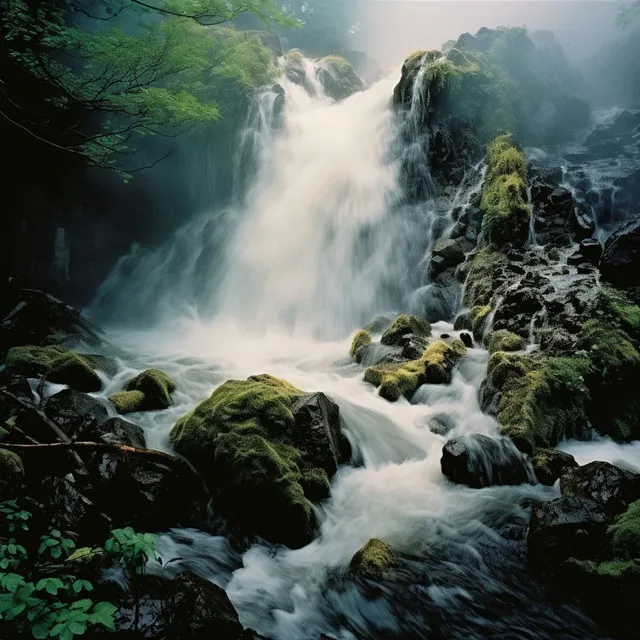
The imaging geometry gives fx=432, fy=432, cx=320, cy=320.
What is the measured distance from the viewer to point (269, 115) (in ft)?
68.4

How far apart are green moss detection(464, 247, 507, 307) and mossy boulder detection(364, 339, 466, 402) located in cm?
252

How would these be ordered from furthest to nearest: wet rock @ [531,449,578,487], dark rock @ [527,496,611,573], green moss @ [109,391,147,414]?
green moss @ [109,391,147,414]
wet rock @ [531,449,578,487]
dark rock @ [527,496,611,573]

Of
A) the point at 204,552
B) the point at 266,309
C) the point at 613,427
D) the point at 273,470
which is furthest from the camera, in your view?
the point at 266,309

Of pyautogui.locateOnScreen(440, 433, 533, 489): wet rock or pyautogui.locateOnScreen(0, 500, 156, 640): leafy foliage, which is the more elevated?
pyautogui.locateOnScreen(0, 500, 156, 640): leafy foliage

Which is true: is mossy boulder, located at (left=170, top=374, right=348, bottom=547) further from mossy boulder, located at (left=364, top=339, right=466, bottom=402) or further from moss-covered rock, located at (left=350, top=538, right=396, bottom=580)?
mossy boulder, located at (left=364, top=339, right=466, bottom=402)

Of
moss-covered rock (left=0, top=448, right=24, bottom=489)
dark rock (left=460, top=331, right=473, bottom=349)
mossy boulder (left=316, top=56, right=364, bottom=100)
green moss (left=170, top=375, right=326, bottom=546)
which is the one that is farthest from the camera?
mossy boulder (left=316, top=56, right=364, bottom=100)

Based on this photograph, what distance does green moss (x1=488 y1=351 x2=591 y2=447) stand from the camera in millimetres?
6836

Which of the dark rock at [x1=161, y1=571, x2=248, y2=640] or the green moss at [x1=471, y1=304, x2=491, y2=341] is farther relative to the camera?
the green moss at [x1=471, y1=304, x2=491, y2=341]

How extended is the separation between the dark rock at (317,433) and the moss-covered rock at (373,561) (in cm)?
129

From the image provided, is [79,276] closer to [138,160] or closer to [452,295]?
[138,160]

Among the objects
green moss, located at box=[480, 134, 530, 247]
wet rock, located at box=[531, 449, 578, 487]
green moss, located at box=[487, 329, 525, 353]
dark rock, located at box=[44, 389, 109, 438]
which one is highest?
green moss, located at box=[480, 134, 530, 247]

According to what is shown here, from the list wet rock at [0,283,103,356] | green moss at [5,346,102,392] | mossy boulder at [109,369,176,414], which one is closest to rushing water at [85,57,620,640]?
mossy boulder at [109,369,176,414]

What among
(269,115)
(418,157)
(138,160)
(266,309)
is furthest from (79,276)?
(418,157)

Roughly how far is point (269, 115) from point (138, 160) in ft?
22.4
